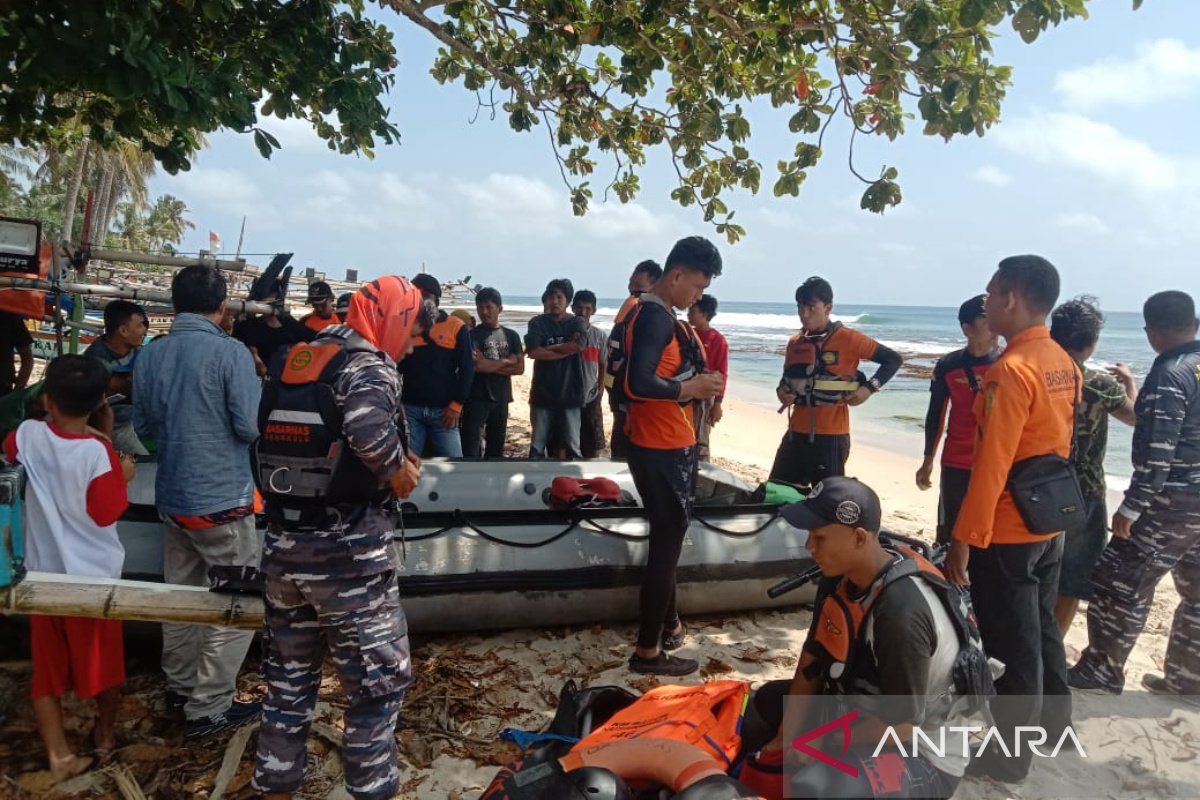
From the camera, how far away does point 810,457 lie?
4879mm

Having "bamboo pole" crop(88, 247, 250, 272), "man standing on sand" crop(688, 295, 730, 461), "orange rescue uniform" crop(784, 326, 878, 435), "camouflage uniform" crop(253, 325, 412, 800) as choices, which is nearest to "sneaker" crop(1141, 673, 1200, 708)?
"orange rescue uniform" crop(784, 326, 878, 435)

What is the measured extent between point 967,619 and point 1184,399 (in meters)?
2.21

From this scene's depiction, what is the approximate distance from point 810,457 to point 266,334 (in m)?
4.38

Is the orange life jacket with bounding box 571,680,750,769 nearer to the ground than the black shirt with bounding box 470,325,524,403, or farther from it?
nearer to the ground

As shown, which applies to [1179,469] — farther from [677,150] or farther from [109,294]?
[109,294]

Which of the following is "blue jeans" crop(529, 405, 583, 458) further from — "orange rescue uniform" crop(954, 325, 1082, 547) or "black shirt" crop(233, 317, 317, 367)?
"orange rescue uniform" crop(954, 325, 1082, 547)

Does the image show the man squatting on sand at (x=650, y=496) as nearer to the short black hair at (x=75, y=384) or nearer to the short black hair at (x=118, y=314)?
the short black hair at (x=75, y=384)

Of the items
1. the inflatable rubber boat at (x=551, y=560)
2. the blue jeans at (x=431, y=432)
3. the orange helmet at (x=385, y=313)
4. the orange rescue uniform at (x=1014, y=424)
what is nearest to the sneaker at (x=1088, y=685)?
the inflatable rubber boat at (x=551, y=560)

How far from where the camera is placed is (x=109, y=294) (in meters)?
4.13

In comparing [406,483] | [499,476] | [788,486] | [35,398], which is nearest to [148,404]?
[35,398]

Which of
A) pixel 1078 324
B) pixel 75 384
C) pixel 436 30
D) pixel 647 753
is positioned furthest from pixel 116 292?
pixel 1078 324

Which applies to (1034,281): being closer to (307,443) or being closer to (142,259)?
(307,443)

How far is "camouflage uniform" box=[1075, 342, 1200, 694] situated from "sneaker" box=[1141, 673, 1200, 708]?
0.03m

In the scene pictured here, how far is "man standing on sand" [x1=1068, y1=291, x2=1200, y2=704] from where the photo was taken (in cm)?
330
